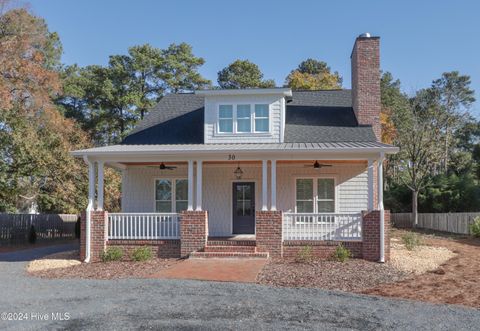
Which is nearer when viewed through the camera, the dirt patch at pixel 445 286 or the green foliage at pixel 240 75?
the dirt patch at pixel 445 286

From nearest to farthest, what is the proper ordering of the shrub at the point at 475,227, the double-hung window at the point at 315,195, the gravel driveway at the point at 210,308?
the gravel driveway at the point at 210,308, the double-hung window at the point at 315,195, the shrub at the point at 475,227

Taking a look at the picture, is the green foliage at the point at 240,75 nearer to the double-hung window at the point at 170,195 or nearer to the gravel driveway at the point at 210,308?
the double-hung window at the point at 170,195

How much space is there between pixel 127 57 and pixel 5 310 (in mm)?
30690

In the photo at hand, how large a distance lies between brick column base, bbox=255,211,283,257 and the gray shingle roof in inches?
124

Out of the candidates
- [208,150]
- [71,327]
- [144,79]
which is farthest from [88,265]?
[144,79]

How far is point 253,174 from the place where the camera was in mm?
16750

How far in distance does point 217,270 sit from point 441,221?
56.0 feet

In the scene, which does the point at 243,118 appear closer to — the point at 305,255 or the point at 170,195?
the point at 170,195

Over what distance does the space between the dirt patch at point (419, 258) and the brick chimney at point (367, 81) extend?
3789mm

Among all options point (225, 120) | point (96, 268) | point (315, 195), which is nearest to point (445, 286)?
point (315, 195)

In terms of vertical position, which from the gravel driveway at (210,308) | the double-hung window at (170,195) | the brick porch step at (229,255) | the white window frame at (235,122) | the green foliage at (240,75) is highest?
the green foliage at (240,75)

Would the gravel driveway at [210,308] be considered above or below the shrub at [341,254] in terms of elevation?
below

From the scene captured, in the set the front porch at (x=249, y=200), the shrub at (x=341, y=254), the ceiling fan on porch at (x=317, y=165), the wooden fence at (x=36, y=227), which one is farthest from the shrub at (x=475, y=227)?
the wooden fence at (x=36, y=227)

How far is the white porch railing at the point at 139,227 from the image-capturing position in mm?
14391
